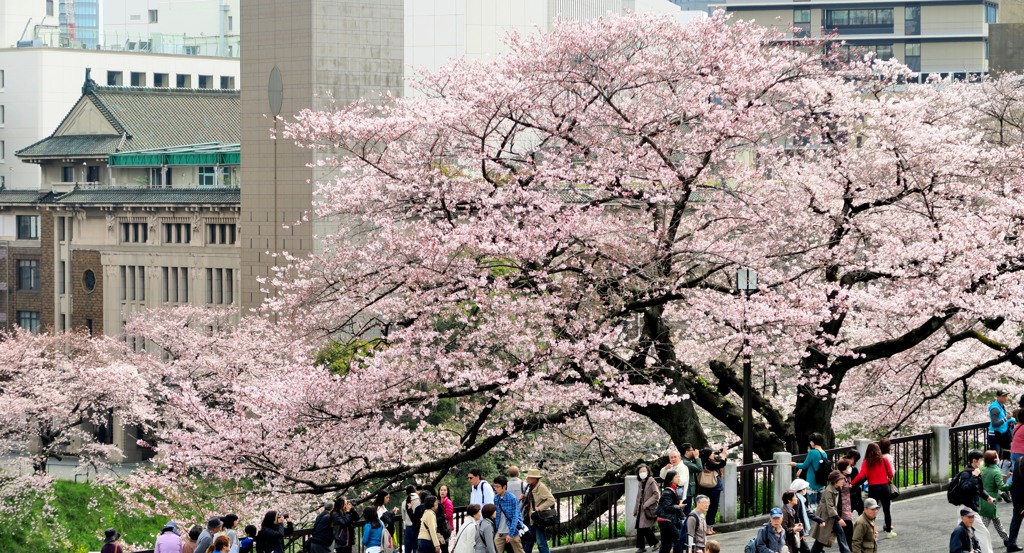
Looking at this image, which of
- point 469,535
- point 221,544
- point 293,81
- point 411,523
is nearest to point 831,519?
point 469,535

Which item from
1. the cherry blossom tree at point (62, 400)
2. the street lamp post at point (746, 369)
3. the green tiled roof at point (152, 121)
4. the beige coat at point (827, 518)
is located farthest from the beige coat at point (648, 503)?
the green tiled roof at point (152, 121)

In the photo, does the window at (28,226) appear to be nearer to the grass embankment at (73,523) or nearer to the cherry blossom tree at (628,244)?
the grass embankment at (73,523)

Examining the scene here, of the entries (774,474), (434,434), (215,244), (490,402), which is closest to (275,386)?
(490,402)

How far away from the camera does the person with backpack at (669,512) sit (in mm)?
24672

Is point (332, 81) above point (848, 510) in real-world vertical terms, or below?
above

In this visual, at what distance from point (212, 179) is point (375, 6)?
18.6 meters

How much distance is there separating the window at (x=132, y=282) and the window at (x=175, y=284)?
6.97ft

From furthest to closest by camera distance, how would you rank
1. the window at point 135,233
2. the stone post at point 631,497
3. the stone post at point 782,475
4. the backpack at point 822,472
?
the window at point 135,233
the stone post at point 782,475
the stone post at point 631,497
the backpack at point 822,472

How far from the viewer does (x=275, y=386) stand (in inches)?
1321

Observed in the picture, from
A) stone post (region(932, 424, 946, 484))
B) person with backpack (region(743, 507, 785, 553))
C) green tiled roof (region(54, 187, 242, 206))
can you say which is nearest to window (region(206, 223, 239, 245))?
green tiled roof (region(54, 187, 242, 206))

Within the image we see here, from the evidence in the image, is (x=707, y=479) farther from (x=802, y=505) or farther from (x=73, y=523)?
(x=73, y=523)

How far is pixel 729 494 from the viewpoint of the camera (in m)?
29.0

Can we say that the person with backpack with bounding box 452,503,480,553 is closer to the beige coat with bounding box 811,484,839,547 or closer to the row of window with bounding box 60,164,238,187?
the beige coat with bounding box 811,484,839,547

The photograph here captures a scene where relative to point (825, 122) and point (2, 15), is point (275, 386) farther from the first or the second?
point (2, 15)
